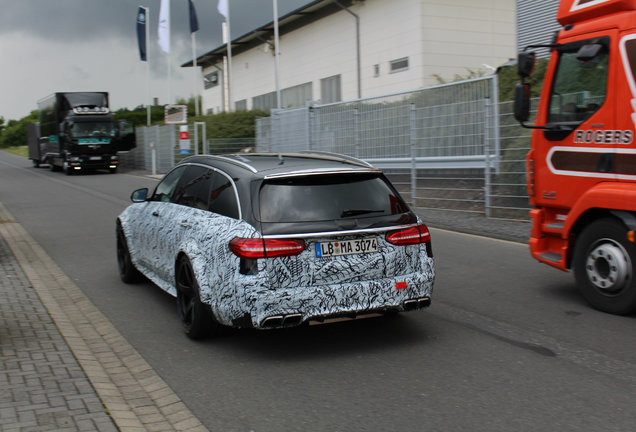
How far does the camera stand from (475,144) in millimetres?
13969

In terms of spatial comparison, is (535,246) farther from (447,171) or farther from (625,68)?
(447,171)

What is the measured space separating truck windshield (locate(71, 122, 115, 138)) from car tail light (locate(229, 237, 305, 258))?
3139cm

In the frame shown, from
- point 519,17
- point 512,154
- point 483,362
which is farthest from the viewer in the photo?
point 519,17

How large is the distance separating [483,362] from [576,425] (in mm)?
1237

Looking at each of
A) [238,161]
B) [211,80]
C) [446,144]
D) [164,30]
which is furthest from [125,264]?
[211,80]

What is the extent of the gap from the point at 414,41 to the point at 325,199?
24881 millimetres

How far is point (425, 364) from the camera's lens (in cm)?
518

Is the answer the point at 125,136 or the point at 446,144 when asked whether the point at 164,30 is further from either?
the point at 446,144

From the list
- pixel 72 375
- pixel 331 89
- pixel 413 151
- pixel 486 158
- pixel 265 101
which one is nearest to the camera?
pixel 72 375

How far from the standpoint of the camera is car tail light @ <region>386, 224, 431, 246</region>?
18.1 feet

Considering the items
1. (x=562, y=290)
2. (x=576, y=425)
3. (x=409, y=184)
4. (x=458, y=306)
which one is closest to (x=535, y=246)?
(x=562, y=290)

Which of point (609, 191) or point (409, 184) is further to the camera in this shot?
point (409, 184)

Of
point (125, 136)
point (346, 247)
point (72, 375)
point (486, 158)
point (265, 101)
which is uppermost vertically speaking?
point (265, 101)

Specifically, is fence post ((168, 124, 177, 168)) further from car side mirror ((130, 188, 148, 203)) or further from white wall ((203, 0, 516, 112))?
car side mirror ((130, 188, 148, 203))
